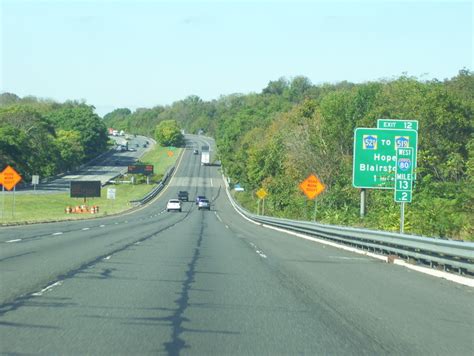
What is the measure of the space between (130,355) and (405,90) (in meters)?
48.7

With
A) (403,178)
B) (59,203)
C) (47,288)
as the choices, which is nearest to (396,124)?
(403,178)

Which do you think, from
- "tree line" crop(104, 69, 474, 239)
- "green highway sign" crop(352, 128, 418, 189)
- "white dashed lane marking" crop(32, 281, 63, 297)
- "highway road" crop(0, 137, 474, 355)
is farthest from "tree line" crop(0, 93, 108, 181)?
"white dashed lane marking" crop(32, 281, 63, 297)

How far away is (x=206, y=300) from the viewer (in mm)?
12109

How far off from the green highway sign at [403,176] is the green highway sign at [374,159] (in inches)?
213

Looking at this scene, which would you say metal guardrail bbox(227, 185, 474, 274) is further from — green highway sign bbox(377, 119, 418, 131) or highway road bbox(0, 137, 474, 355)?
green highway sign bbox(377, 119, 418, 131)

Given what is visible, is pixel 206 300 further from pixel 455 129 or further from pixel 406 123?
pixel 455 129

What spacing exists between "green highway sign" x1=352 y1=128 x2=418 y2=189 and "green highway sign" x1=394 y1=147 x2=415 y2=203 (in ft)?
17.7

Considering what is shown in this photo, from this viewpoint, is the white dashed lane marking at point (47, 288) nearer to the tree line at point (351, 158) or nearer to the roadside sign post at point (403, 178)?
the tree line at point (351, 158)

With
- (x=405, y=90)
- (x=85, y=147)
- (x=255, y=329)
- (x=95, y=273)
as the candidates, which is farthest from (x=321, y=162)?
(x=85, y=147)

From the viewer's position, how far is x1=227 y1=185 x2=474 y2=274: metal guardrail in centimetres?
1531

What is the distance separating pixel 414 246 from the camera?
18.3m

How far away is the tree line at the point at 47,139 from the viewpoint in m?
112

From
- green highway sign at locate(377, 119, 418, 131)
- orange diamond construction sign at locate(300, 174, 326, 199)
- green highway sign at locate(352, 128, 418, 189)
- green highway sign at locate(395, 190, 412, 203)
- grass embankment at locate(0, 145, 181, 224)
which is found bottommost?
grass embankment at locate(0, 145, 181, 224)

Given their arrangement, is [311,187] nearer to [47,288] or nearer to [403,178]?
[403,178]
